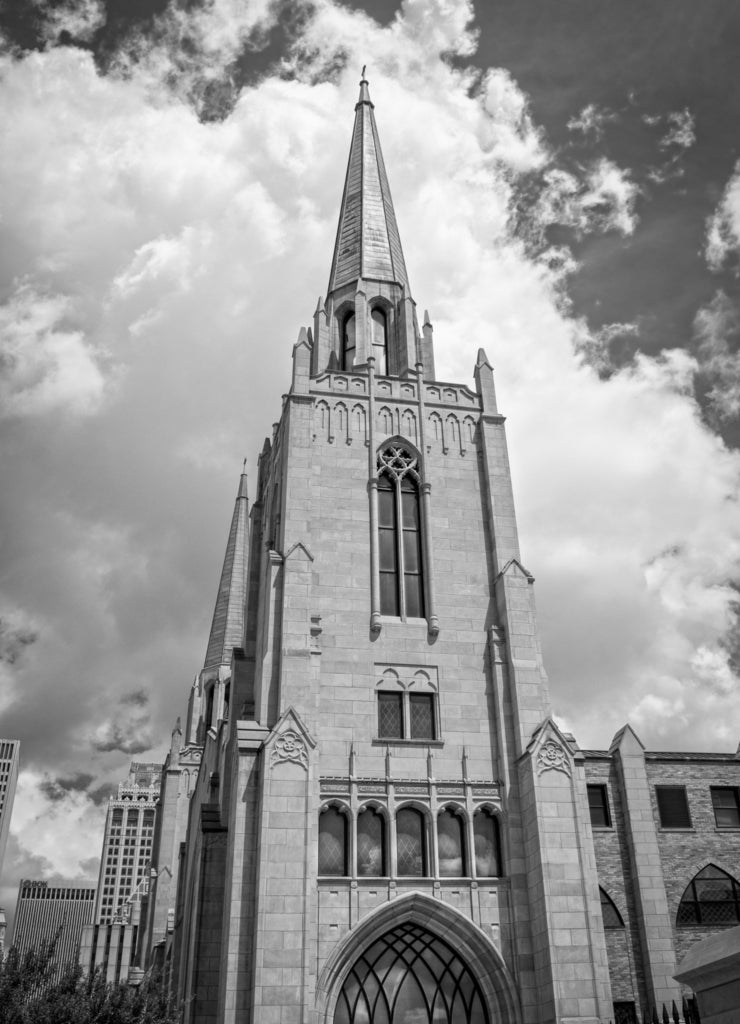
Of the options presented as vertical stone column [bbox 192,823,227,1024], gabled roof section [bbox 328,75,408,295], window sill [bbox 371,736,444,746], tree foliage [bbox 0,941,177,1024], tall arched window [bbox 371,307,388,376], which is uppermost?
gabled roof section [bbox 328,75,408,295]

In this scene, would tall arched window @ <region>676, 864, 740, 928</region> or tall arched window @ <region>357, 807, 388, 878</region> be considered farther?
tall arched window @ <region>676, 864, 740, 928</region>

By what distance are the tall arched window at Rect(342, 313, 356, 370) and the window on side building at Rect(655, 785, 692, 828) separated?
1947 cm

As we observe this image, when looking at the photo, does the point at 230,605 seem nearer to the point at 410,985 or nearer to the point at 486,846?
the point at 486,846

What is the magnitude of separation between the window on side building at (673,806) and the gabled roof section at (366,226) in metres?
22.6

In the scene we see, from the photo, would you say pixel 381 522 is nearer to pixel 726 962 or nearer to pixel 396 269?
pixel 396 269

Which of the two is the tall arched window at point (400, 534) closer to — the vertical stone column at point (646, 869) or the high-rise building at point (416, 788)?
the high-rise building at point (416, 788)

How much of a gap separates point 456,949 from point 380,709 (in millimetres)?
6649

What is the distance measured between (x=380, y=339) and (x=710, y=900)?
77.6 feet

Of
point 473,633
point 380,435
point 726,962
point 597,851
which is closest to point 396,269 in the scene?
point 380,435

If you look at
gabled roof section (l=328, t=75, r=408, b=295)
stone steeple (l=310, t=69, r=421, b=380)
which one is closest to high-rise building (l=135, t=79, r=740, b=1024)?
stone steeple (l=310, t=69, r=421, b=380)

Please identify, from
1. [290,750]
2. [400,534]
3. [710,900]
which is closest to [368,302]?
[400,534]

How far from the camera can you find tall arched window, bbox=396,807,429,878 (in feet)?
83.1

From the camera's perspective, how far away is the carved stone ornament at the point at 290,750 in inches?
978

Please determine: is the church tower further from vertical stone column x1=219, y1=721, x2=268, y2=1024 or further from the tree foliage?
the tree foliage
